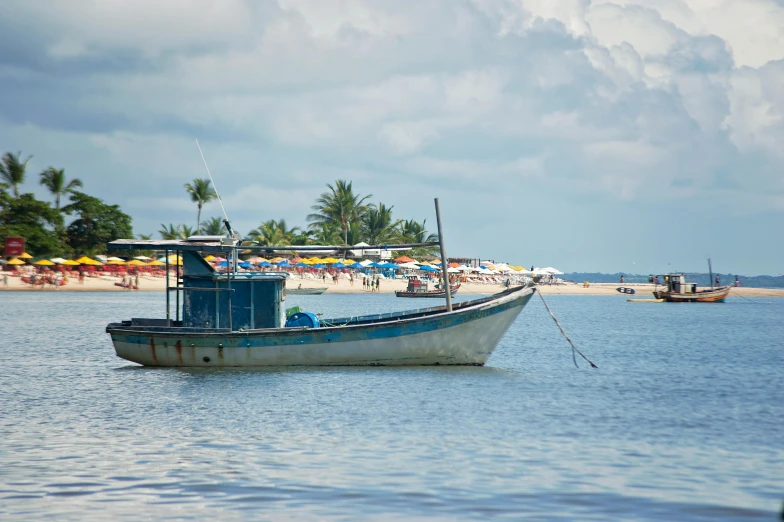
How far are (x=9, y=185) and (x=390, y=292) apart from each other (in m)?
42.2

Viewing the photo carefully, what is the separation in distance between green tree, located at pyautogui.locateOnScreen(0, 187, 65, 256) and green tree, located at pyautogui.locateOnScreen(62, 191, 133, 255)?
4140 millimetres

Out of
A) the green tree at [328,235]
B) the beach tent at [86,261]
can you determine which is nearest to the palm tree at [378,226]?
the green tree at [328,235]

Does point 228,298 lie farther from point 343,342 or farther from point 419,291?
point 419,291

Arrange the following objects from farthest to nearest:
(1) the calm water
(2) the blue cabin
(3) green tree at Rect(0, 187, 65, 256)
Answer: (3) green tree at Rect(0, 187, 65, 256)
(2) the blue cabin
(1) the calm water

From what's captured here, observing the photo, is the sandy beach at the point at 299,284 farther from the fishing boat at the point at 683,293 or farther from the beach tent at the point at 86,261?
the fishing boat at the point at 683,293

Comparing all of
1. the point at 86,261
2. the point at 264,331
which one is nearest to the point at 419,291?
the point at 86,261

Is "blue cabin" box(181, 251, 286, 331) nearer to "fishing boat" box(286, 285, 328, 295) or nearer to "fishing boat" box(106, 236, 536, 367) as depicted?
"fishing boat" box(106, 236, 536, 367)

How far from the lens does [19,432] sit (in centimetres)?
1523

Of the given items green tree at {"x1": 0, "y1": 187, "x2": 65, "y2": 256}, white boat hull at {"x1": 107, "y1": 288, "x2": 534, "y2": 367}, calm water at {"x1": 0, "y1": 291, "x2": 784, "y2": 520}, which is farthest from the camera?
green tree at {"x1": 0, "y1": 187, "x2": 65, "y2": 256}

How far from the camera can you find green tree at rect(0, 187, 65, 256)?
260 ft

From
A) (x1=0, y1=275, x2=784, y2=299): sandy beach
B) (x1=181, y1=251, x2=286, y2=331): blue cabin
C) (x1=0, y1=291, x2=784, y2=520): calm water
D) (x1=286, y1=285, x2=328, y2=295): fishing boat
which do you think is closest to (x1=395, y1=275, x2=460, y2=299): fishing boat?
(x1=0, y1=275, x2=784, y2=299): sandy beach

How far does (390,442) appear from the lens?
14680 millimetres

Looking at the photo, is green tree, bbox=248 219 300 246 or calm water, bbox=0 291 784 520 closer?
calm water, bbox=0 291 784 520

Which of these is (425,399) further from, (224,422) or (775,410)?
(775,410)
